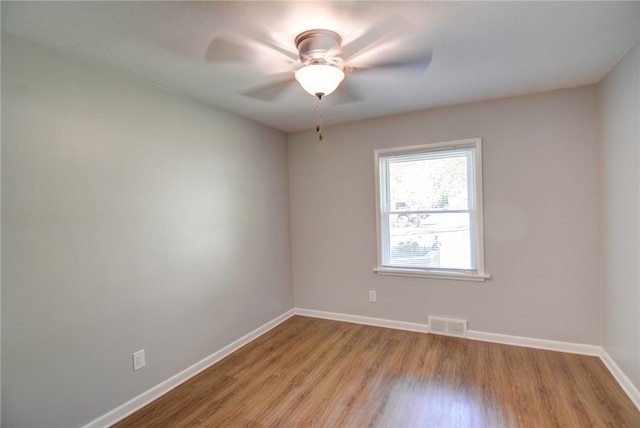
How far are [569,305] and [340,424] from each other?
7.58 ft

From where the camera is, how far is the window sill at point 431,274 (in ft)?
10.1

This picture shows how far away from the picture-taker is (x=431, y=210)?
3.30 m

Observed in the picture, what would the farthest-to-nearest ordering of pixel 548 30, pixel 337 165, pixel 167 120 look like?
pixel 337 165
pixel 167 120
pixel 548 30

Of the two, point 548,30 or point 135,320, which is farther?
point 135,320

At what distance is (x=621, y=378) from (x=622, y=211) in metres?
1.22

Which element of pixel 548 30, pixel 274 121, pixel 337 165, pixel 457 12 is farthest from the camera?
pixel 337 165

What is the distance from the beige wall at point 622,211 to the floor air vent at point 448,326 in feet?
3.60

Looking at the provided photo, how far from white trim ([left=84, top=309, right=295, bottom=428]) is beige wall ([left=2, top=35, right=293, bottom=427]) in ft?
0.14

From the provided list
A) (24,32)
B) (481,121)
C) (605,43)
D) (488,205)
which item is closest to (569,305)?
(488,205)

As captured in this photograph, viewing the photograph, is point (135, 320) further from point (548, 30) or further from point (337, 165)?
point (548, 30)

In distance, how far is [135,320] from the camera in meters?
2.23

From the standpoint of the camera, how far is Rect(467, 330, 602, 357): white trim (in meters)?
2.73

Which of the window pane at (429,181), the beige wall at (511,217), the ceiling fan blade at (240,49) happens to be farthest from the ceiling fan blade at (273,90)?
the window pane at (429,181)

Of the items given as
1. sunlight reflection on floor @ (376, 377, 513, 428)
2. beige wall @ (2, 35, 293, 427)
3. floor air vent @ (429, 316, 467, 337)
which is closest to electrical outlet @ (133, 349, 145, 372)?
beige wall @ (2, 35, 293, 427)
